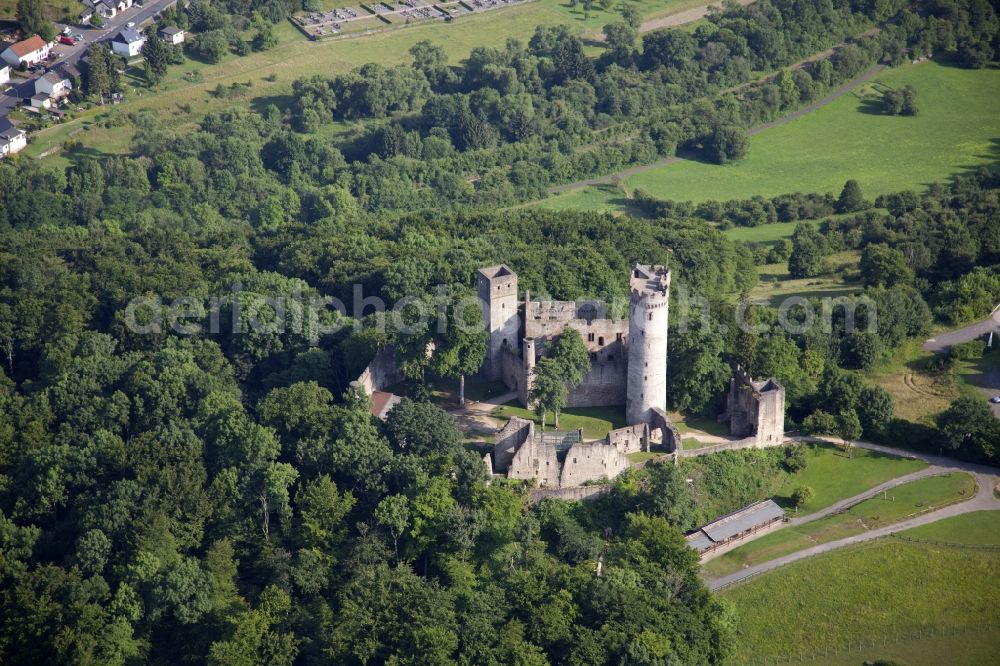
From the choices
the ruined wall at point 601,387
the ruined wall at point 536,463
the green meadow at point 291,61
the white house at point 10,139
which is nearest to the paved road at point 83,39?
the white house at point 10,139

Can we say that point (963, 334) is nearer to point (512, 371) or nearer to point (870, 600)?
point (870, 600)

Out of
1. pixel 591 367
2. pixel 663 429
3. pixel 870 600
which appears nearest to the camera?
pixel 870 600

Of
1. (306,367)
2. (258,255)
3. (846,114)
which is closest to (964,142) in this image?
(846,114)

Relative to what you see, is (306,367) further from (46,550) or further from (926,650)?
(926,650)

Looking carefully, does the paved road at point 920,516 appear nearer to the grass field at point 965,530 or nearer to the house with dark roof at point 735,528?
the grass field at point 965,530

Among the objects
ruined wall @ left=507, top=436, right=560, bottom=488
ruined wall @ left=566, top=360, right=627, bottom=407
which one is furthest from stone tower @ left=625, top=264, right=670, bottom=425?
ruined wall @ left=507, top=436, right=560, bottom=488

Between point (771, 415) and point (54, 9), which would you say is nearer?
point (771, 415)

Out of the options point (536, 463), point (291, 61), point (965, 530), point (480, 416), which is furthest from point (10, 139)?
point (965, 530)
